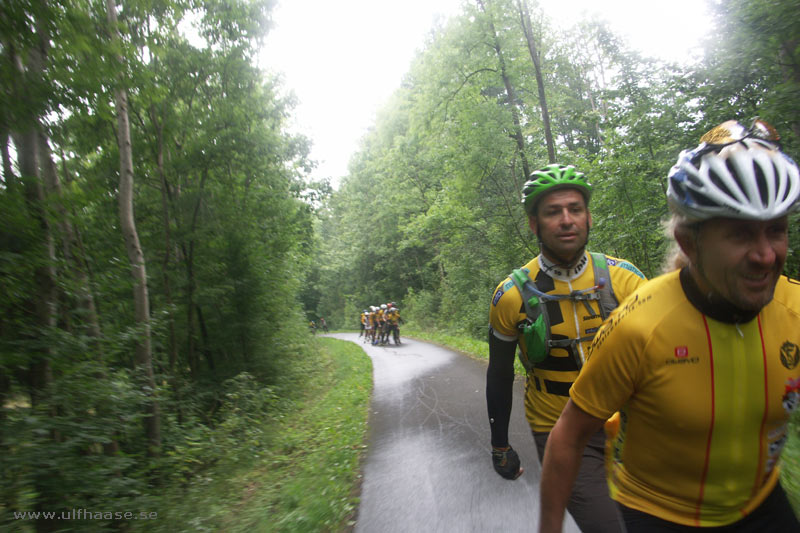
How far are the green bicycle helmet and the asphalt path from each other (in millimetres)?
2531

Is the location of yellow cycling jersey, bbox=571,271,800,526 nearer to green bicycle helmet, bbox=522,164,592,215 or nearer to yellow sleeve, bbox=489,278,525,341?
yellow sleeve, bbox=489,278,525,341

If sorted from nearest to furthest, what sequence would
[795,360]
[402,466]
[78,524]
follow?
[795,360] → [78,524] → [402,466]

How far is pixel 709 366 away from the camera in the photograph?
125 centimetres

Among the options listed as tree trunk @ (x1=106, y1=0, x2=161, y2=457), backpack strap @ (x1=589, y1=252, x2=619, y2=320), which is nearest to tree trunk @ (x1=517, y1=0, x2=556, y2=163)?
tree trunk @ (x1=106, y1=0, x2=161, y2=457)

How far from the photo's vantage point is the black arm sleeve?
238cm

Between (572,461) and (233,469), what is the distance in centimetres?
621

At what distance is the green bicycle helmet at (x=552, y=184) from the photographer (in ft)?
7.79

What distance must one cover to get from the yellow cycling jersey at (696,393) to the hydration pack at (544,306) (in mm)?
738

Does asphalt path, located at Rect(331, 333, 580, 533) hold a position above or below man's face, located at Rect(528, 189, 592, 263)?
below

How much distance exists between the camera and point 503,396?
248 cm

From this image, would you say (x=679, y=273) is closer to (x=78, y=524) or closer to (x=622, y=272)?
(x=622, y=272)

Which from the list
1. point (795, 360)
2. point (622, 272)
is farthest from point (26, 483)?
point (795, 360)

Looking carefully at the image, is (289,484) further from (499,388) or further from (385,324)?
(385,324)

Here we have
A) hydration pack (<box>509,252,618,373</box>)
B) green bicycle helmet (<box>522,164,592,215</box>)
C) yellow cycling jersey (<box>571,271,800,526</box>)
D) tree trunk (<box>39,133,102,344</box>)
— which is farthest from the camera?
tree trunk (<box>39,133,102,344</box>)
